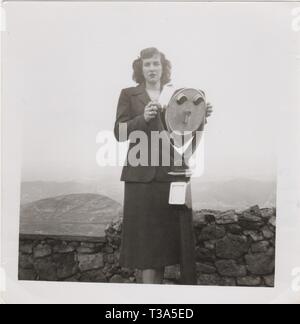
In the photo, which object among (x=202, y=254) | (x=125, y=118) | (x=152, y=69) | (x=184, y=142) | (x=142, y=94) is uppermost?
(x=152, y=69)

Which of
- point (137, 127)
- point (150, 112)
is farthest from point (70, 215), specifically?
point (150, 112)

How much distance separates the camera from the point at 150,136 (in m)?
2.87

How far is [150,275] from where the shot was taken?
2896 mm

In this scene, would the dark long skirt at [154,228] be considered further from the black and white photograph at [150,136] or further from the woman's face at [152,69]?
the woman's face at [152,69]

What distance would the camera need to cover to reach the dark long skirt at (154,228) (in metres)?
2.87

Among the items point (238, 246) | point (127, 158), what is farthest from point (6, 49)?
point (238, 246)

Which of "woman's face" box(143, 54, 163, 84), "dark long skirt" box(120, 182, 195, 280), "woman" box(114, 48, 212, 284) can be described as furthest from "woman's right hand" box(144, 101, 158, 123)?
"dark long skirt" box(120, 182, 195, 280)

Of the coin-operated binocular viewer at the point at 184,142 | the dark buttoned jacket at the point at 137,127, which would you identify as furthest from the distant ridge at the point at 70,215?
the coin-operated binocular viewer at the point at 184,142

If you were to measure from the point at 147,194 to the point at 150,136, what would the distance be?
36 cm

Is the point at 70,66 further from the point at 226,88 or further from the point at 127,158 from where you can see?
the point at 226,88

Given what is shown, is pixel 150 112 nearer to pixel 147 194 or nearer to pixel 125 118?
pixel 125 118

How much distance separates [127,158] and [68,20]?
956 mm

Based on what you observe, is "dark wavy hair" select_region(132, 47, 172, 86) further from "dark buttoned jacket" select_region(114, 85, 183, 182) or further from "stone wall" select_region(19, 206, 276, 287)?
"stone wall" select_region(19, 206, 276, 287)

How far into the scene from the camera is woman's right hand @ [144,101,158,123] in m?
2.86
